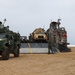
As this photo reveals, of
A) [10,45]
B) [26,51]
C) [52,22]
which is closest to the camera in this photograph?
[10,45]

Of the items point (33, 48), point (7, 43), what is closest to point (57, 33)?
point (33, 48)

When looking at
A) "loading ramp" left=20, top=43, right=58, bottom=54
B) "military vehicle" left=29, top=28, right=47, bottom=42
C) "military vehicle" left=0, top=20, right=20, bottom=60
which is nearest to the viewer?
"military vehicle" left=0, top=20, right=20, bottom=60

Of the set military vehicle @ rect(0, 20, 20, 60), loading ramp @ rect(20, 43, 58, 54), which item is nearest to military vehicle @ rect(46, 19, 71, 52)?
loading ramp @ rect(20, 43, 58, 54)

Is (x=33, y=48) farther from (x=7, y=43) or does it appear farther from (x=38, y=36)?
(x=7, y=43)

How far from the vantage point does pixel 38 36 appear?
135ft

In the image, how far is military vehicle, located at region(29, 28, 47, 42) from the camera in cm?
4027

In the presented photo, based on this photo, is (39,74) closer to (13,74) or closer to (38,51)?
(13,74)

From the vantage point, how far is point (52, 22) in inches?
1711

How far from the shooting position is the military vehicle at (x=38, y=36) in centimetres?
4027

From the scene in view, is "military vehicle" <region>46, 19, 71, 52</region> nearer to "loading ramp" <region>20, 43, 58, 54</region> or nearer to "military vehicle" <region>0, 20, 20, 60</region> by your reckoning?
"loading ramp" <region>20, 43, 58, 54</region>

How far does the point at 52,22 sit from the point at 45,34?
257cm

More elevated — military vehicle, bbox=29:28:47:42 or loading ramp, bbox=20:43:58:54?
military vehicle, bbox=29:28:47:42

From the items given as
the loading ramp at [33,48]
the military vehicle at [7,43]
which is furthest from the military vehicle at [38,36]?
the military vehicle at [7,43]

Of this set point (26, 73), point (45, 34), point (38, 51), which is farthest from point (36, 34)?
point (26, 73)
